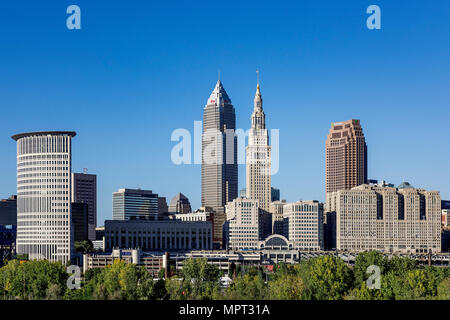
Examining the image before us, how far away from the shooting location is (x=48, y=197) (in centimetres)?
16425

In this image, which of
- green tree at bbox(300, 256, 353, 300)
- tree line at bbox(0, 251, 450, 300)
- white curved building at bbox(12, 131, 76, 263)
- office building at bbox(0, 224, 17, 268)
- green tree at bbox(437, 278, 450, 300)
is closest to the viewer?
green tree at bbox(437, 278, 450, 300)

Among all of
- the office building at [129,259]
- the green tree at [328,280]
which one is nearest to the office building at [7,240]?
the office building at [129,259]

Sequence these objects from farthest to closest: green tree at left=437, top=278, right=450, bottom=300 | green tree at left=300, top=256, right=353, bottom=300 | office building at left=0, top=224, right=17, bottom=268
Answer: office building at left=0, top=224, right=17, bottom=268, green tree at left=300, top=256, right=353, bottom=300, green tree at left=437, top=278, right=450, bottom=300

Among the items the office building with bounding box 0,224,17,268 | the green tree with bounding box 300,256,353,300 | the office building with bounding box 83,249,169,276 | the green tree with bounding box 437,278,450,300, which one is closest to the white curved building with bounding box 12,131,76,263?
the office building with bounding box 0,224,17,268

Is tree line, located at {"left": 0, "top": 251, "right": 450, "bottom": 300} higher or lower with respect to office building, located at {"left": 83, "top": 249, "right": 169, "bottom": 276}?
higher

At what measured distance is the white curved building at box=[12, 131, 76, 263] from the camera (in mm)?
163125

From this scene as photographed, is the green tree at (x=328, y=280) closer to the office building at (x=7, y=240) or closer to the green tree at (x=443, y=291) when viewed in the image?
the green tree at (x=443, y=291)

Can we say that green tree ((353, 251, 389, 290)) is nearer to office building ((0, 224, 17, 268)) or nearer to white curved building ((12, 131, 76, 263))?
white curved building ((12, 131, 76, 263))

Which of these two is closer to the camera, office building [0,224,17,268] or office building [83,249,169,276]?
office building [83,249,169,276]

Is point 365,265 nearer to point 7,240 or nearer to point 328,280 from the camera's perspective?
point 328,280

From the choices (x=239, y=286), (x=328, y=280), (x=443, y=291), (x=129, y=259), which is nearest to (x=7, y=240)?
(x=129, y=259)

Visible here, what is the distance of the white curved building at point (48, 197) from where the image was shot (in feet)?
535

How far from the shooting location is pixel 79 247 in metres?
186
